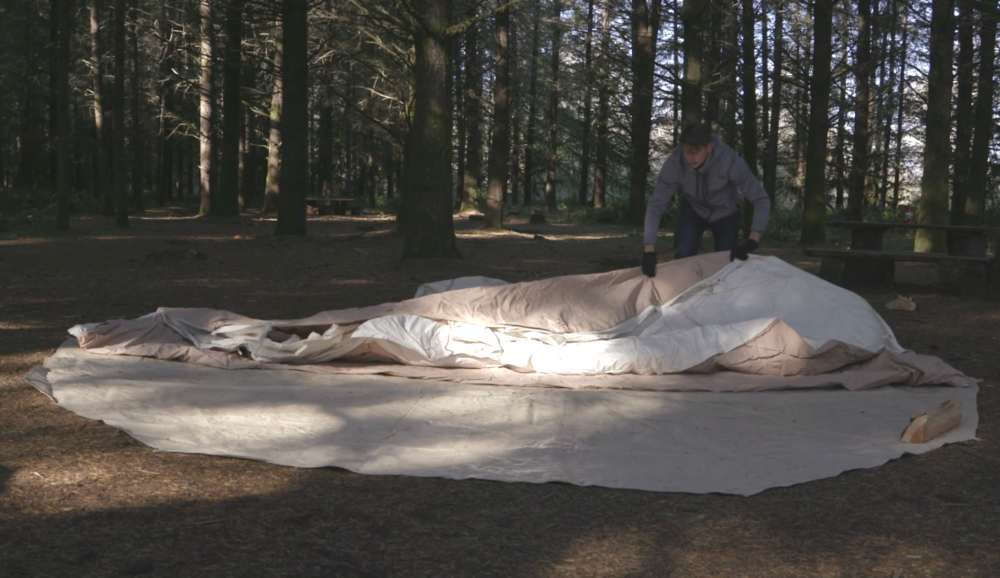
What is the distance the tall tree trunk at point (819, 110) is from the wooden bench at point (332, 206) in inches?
594

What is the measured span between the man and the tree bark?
13648 millimetres

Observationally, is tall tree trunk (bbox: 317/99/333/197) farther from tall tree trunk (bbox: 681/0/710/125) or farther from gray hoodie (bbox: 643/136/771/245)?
gray hoodie (bbox: 643/136/771/245)

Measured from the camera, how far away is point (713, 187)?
19.3 feet

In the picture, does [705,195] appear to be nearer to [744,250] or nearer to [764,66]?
[744,250]

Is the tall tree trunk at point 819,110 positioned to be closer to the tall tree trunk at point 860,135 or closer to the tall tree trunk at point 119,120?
the tall tree trunk at point 860,135

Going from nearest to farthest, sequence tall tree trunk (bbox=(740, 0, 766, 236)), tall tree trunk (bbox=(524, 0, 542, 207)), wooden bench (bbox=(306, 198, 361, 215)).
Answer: tall tree trunk (bbox=(740, 0, 766, 236)), wooden bench (bbox=(306, 198, 361, 215)), tall tree trunk (bbox=(524, 0, 542, 207))

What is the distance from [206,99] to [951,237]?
54.9 ft

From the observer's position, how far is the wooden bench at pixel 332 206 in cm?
2527

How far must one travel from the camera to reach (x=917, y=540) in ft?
9.10

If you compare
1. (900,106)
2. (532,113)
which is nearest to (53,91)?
(532,113)

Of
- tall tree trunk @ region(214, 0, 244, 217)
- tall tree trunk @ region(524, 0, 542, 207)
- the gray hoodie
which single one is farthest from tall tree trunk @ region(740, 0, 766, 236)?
tall tree trunk @ region(524, 0, 542, 207)

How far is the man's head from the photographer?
559 centimetres

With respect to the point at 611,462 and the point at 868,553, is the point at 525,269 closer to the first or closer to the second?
the point at 611,462

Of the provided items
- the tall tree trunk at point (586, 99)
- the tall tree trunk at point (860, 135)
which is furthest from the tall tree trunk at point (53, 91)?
the tall tree trunk at point (860, 135)
